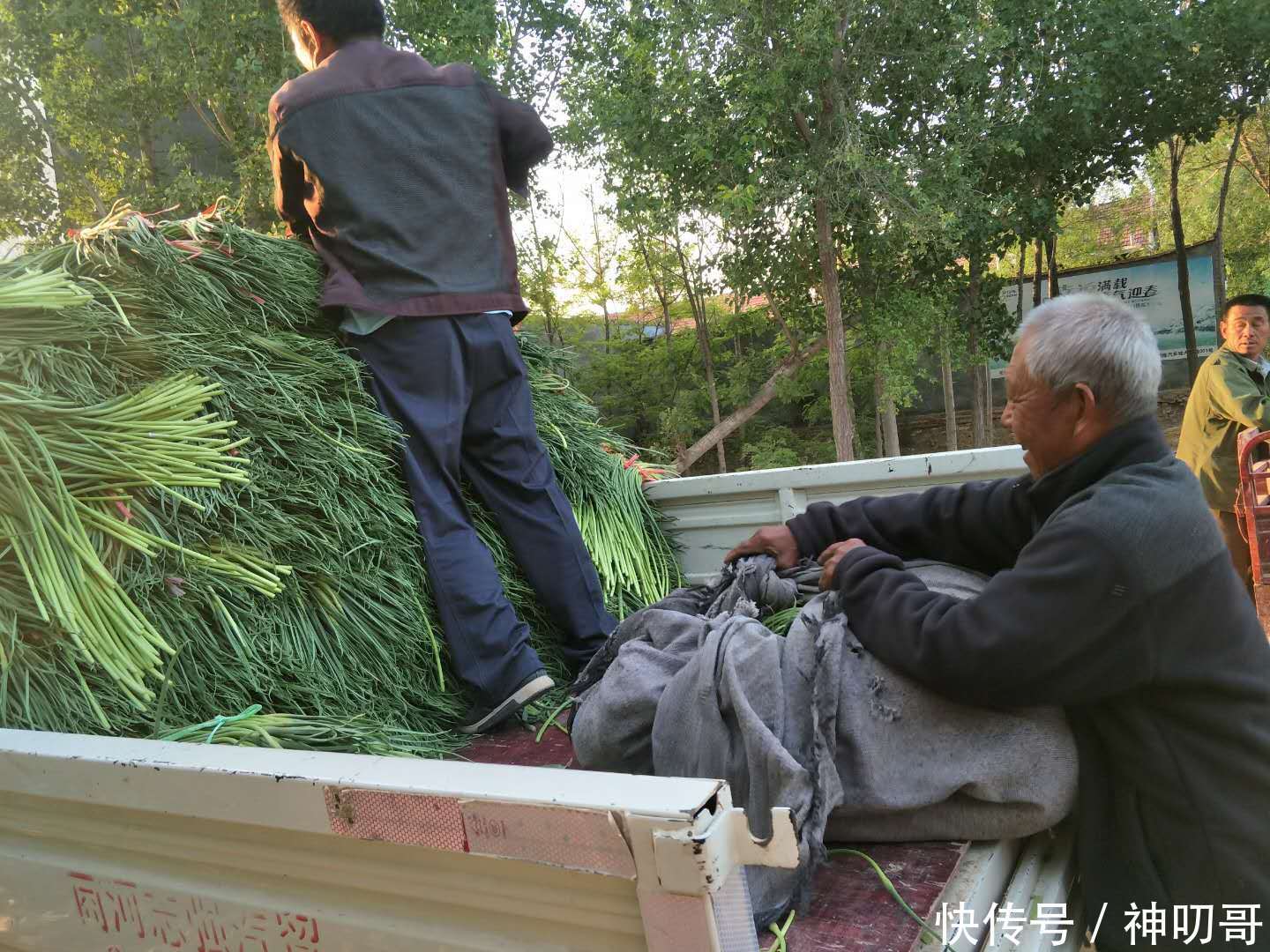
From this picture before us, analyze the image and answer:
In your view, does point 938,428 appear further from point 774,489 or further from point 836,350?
point 774,489

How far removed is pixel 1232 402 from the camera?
4.39 metres

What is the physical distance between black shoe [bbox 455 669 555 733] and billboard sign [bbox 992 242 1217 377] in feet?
37.9

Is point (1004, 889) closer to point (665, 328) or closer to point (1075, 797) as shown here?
point (1075, 797)

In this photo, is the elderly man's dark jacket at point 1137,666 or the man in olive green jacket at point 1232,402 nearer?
the elderly man's dark jacket at point 1137,666

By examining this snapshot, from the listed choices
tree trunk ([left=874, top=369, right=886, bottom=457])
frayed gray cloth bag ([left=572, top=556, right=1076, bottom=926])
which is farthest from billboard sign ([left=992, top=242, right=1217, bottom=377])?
frayed gray cloth bag ([left=572, top=556, right=1076, bottom=926])

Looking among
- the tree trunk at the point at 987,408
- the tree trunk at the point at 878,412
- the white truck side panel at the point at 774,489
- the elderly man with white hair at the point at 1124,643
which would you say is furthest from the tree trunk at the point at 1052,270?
the elderly man with white hair at the point at 1124,643

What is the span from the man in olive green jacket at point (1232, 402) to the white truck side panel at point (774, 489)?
7.86 feet

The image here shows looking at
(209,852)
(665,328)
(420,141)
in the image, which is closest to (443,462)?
(420,141)

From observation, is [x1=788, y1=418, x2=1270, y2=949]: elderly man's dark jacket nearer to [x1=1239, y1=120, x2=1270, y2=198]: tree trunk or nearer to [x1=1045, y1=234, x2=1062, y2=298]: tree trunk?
[x1=1045, y1=234, x2=1062, y2=298]: tree trunk

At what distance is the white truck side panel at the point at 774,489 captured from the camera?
105 inches

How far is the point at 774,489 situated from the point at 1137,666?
1.65m

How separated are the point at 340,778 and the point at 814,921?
669 mm

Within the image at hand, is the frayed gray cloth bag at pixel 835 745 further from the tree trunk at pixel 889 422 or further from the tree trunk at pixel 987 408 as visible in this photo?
the tree trunk at pixel 987 408

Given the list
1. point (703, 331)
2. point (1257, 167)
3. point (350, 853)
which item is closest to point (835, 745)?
point (350, 853)
